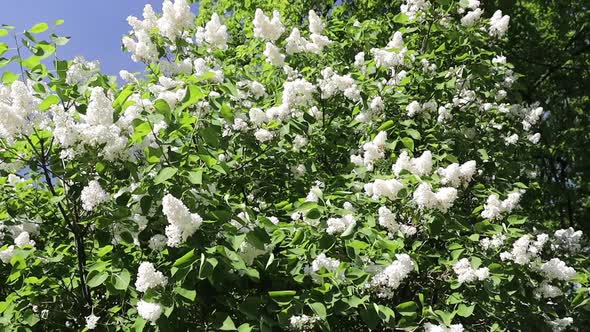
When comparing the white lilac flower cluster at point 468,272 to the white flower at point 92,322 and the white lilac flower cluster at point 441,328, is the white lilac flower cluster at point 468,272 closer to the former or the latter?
the white lilac flower cluster at point 441,328

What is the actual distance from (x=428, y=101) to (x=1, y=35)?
3288 millimetres

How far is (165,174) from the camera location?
2.66 meters

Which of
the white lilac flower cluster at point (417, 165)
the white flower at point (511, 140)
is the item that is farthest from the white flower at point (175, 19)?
the white flower at point (511, 140)

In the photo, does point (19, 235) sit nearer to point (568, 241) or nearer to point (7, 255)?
point (7, 255)

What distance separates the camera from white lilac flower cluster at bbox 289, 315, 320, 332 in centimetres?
275

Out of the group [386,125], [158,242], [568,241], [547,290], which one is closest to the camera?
[158,242]

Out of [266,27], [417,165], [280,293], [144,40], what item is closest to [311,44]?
[266,27]

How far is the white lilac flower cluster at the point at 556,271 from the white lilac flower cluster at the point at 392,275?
1.22 meters

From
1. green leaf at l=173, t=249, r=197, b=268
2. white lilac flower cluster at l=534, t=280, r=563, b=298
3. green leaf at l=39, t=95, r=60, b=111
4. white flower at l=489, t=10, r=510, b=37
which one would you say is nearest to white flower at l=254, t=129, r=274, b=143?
green leaf at l=39, t=95, r=60, b=111

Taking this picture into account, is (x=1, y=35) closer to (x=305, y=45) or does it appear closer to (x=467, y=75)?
(x=305, y=45)

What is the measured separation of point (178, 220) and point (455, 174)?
1.70 metres

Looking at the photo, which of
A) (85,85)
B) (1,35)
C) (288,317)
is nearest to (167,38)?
(85,85)

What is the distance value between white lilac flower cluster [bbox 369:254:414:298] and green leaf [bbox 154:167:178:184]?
1.16 metres

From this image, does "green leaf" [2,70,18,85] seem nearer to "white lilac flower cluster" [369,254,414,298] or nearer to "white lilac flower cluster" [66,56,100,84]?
"white lilac flower cluster" [66,56,100,84]
